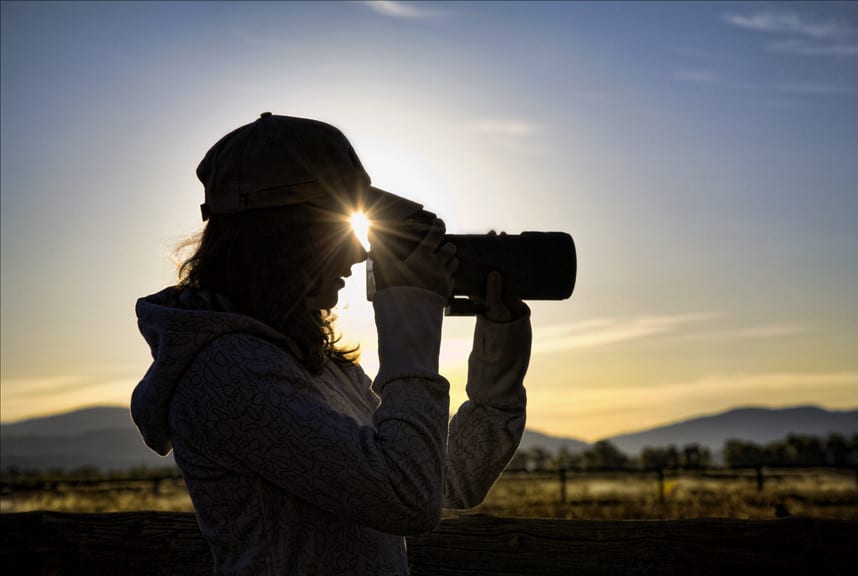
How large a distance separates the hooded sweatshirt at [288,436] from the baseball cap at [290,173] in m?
0.20

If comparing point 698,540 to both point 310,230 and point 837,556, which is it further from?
point 310,230

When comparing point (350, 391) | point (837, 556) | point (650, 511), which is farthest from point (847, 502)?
point (350, 391)

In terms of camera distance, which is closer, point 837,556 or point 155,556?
point 837,556

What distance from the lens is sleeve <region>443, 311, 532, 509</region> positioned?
2129 millimetres

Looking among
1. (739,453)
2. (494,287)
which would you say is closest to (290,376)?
(494,287)

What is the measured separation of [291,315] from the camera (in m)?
1.74

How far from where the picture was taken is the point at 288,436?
156 centimetres

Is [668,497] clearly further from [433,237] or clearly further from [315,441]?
[315,441]

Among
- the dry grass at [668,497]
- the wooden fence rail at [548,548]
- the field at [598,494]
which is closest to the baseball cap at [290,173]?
the wooden fence rail at [548,548]

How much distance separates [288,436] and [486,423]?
72 cm

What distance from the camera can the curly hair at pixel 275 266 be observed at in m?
1.73

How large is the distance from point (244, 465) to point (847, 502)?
1509 cm

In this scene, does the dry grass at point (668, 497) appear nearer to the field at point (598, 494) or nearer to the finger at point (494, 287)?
the field at point (598, 494)

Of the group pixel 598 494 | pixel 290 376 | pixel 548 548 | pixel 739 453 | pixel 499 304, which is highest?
pixel 499 304
